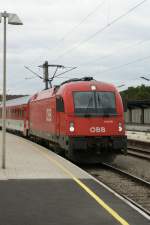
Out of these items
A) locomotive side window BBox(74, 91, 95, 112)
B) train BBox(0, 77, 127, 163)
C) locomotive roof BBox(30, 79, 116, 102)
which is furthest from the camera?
locomotive roof BBox(30, 79, 116, 102)

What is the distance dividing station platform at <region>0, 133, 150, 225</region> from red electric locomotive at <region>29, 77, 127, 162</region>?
3.42m

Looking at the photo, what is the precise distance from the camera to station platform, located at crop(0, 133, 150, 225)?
8.12 m

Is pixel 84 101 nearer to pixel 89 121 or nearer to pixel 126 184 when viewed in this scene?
pixel 89 121

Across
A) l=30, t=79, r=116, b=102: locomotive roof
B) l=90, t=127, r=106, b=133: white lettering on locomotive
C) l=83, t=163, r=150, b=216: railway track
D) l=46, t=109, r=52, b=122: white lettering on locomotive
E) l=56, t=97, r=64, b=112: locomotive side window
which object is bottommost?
l=83, t=163, r=150, b=216: railway track

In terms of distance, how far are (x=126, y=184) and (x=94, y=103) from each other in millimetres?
4893

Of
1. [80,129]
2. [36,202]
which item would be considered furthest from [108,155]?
[36,202]

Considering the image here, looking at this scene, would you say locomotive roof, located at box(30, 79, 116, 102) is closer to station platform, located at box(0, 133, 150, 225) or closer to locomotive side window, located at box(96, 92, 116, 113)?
locomotive side window, located at box(96, 92, 116, 113)

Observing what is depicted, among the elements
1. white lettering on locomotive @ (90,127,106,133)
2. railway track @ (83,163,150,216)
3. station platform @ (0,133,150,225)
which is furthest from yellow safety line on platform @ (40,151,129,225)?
white lettering on locomotive @ (90,127,106,133)

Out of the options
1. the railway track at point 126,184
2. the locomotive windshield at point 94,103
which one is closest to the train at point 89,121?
the locomotive windshield at point 94,103

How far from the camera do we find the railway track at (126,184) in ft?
38.5

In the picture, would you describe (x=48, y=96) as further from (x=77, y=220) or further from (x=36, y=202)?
(x=77, y=220)

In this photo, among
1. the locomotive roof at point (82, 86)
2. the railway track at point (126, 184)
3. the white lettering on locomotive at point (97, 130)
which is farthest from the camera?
the locomotive roof at point (82, 86)

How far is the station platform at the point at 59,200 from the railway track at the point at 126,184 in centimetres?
81

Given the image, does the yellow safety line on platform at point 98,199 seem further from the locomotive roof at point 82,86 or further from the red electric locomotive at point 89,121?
the locomotive roof at point 82,86
